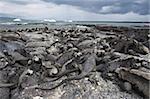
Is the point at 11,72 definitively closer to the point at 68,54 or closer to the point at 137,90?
the point at 68,54

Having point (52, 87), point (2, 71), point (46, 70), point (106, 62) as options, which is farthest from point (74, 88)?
point (2, 71)

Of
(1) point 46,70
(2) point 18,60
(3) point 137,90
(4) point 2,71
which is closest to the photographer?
(3) point 137,90

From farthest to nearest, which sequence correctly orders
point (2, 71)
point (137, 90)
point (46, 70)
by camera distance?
1. point (2, 71)
2. point (46, 70)
3. point (137, 90)

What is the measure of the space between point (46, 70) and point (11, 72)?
1.28 meters

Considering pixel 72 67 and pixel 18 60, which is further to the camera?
pixel 18 60

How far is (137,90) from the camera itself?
7.88 meters

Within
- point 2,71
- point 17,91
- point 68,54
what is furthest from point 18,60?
point 17,91

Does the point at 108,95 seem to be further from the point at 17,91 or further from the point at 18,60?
the point at 18,60

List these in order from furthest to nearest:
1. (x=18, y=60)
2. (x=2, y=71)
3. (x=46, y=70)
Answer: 1. (x=18, y=60)
2. (x=2, y=71)
3. (x=46, y=70)

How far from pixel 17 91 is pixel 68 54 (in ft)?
11.2

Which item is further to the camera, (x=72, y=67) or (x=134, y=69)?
(x=72, y=67)

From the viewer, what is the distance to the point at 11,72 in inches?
384

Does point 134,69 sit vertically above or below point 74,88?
above

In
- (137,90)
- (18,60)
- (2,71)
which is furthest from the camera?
(18,60)
